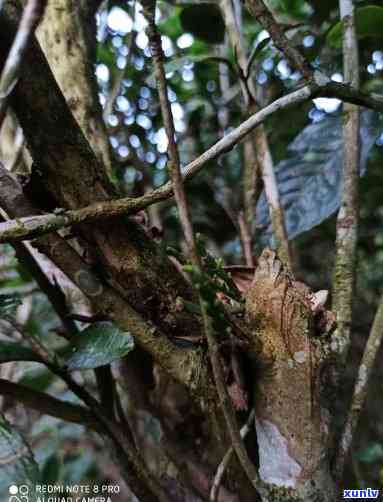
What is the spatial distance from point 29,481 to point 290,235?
47 centimetres

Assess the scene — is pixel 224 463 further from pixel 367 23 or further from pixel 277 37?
pixel 367 23

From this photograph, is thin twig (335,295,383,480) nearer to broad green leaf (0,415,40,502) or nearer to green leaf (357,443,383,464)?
broad green leaf (0,415,40,502)

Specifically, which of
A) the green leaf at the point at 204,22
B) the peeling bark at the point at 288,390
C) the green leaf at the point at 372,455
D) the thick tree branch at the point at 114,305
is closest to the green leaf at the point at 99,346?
the thick tree branch at the point at 114,305

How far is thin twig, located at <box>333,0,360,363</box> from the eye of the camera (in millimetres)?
584

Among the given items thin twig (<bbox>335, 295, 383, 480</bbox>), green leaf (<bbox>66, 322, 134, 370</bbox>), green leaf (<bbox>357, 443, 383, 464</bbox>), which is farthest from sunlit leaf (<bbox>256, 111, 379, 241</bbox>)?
green leaf (<bbox>357, 443, 383, 464</bbox>)

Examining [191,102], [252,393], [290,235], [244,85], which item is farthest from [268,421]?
[191,102]

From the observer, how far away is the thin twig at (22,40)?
10.7 inches

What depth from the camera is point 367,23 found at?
783 millimetres

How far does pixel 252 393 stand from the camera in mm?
528

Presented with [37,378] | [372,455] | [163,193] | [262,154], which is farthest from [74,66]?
[372,455]

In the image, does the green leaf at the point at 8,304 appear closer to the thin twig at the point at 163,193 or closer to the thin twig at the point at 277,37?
the thin twig at the point at 163,193

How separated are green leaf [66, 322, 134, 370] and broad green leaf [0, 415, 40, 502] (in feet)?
0.27

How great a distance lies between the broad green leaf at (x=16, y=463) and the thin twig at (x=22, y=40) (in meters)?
0.34

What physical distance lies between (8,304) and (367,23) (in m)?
0.61
